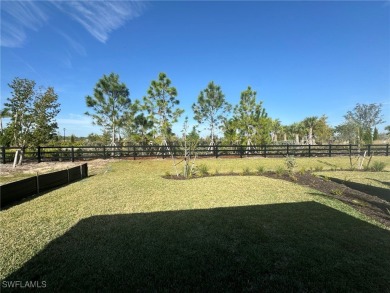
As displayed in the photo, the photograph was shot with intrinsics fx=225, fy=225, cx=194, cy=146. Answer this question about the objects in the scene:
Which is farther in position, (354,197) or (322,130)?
(322,130)

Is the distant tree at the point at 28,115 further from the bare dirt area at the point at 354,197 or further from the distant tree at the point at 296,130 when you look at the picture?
the distant tree at the point at 296,130

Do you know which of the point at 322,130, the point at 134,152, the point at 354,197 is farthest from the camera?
the point at 322,130

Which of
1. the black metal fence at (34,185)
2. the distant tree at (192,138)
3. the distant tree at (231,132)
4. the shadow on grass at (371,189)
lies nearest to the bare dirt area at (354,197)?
the shadow on grass at (371,189)

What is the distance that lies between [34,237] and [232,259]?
10.1ft

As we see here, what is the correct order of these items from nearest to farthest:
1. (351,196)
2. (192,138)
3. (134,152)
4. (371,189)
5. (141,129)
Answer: (351,196)
(371,189)
(192,138)
(134,152)
(141,129)

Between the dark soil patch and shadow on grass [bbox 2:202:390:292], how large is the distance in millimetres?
887

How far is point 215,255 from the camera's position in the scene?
3000 millimetres

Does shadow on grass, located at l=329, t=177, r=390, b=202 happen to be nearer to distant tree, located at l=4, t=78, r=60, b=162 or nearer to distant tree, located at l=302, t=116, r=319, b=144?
distant tree, located at l=4, t=78, r=60, b=162

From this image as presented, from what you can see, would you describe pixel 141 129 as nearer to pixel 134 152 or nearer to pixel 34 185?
pixel 134 152

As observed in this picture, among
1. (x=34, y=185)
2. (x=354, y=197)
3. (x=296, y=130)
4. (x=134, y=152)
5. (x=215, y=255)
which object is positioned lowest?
(x=354, y=197)

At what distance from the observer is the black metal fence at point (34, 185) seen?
5.27 metres

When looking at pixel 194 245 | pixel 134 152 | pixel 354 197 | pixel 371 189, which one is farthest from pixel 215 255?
pixel 134 152

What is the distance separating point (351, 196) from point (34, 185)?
8900 millimetres

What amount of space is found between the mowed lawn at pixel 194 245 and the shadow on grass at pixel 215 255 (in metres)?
0.01
